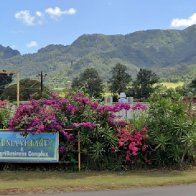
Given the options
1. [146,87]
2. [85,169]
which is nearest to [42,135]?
[85,169]

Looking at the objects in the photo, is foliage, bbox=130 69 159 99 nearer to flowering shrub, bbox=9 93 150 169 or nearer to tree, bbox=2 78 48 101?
tree, bbox=2 78 48 101

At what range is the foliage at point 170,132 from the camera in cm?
1418

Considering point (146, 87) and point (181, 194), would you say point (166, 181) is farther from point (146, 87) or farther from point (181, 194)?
point (146, 87)

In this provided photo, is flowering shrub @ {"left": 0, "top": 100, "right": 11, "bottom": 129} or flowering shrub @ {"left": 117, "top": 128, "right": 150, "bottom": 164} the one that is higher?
flowering shrub @ {"left": 0, "top": 100, "right": 11, "bottom": 129}

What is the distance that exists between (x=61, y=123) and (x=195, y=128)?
392 cm

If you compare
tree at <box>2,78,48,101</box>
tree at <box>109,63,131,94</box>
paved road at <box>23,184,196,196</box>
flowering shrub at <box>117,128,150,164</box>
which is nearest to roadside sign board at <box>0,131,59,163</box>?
flowering shrub at <box>117,128,150,164</box>

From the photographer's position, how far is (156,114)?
14.8m

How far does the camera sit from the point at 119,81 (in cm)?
9569

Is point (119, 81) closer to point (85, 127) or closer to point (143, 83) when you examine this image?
point (143, 83)

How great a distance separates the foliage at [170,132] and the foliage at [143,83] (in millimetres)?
78916

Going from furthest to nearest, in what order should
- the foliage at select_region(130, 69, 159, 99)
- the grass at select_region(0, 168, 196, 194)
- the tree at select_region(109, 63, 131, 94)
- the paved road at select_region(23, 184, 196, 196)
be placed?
1. the tree at select_region(109, 63, 131, 94)
2. the foliage at select_region(130, 69, 159, 99)
3. the grass at select_region(0, 168, 196, 194)
4. the paved road at select_region(23, 184, 196, 196)

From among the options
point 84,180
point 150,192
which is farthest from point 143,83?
point 150,192

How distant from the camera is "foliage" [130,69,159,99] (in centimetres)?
9425

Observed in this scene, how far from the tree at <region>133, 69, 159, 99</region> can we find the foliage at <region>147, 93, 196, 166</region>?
78.9 meters
